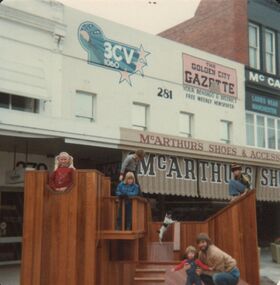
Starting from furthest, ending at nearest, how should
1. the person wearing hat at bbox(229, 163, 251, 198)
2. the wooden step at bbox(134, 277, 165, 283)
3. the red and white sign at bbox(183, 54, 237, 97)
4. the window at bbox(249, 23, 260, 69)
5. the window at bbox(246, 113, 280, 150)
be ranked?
the window at bbox(249, 23, 260, 69)
the window at bbox(246, 113, 280, 150)
the red and white sign at bbox(183, 54, 237, 97)
the person wearing hat at bbox(229, 163, 251, 198)
the wooden step at bbox(134, 277, 165, 283)

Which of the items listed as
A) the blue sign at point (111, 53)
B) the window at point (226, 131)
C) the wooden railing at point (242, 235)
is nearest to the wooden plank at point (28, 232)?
the wooden railing at point (242, 235)

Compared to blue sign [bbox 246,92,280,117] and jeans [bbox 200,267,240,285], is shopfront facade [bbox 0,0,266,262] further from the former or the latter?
jeans [bbox 200,267,240,285]

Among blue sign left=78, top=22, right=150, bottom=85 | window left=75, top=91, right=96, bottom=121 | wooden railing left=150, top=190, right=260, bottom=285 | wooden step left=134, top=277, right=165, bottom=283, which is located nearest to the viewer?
wooden step left=134, top=277, right=165, bottom=283

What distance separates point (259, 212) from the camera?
23.4m

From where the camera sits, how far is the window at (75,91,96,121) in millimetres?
16281

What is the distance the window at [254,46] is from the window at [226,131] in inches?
124

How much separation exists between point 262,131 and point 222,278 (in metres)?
13.9

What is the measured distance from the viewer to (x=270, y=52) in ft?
74.9

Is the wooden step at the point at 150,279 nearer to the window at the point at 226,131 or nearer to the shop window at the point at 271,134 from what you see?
the window at the point at 226,131

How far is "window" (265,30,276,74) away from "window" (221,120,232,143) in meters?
3.64

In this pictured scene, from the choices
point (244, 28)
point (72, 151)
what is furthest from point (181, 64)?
point (72, 151)

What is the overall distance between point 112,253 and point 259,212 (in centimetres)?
1449

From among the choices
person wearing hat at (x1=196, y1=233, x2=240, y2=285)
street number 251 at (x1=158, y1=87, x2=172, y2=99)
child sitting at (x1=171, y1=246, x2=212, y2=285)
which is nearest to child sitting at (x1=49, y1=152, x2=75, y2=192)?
child sitting at (x1=171, y1=246, x2=212, y2=285)

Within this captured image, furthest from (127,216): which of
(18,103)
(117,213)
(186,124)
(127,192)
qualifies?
(186,124)
